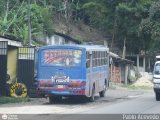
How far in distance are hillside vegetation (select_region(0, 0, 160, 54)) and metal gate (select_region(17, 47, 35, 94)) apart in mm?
19363

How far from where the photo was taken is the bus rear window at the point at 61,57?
27062mm

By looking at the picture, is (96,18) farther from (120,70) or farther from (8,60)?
(8,60)

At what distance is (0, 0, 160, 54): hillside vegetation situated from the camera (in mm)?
52994

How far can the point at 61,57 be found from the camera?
27234 mm

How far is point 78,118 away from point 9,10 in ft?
108

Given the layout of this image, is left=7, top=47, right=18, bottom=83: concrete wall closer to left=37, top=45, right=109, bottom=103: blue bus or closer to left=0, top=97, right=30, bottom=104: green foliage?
left=0, top=97, right=30, bottom=104: green foliage

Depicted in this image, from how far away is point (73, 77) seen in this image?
26.9 metres

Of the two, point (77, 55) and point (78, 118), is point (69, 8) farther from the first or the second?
point (78, 118)

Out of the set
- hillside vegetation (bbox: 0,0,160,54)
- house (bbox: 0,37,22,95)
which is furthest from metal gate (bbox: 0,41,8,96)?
hillside vegetation (bbox: 0,0,160,54)

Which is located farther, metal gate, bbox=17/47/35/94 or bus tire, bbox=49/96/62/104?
metal gate, bbox=17/47/35/94

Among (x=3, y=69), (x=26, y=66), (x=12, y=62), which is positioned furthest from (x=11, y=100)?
(x=12, y=62)

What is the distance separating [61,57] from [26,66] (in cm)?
431

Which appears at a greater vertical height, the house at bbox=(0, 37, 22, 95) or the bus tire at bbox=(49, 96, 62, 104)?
the house at bbox=(0, 37, 22, 95)

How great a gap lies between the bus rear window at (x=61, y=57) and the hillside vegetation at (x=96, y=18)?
911 inches
